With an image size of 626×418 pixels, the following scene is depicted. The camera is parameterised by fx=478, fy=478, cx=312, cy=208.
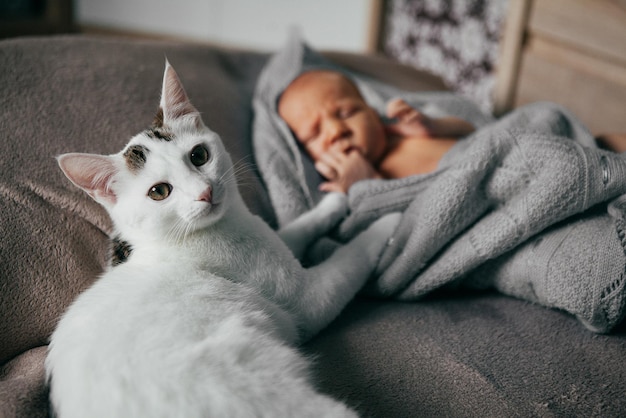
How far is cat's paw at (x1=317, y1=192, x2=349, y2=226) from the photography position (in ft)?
3.77

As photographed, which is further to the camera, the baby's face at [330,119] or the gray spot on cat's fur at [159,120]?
the baby's face at [330,119]

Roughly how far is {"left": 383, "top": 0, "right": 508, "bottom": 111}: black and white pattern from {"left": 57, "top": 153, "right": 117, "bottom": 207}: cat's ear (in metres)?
1.86

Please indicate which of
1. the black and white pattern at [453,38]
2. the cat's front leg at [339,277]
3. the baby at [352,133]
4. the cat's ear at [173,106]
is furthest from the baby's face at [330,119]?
the black and white pattern at [453,38]

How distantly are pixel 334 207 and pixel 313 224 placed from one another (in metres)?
0.08

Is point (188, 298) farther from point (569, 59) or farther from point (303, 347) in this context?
point (569, 59)

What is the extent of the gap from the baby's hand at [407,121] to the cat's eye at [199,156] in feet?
2.13

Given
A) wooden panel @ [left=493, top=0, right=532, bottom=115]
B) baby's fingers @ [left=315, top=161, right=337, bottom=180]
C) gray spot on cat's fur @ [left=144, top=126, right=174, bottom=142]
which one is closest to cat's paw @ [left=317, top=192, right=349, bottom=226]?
baby's fingers @ [left=315, top=161, right=337, bottom=180]

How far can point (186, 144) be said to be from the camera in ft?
2.92

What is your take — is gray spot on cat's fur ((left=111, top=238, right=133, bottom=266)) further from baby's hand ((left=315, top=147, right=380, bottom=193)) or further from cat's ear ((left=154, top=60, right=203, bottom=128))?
baby's hand ((left=315, top=147, right=380, bottom=193))

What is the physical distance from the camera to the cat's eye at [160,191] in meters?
0.84

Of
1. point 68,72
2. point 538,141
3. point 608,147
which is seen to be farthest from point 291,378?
point 608,147

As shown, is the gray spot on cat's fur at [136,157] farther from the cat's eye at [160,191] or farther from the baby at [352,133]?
the baby at [352,133]

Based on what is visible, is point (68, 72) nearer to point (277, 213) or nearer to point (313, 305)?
point (277, 213)

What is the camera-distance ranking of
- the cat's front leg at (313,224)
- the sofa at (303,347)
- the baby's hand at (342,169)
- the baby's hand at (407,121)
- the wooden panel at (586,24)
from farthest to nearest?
the wooden panel at (586,24) < the baby's hand at (407,121) < the baby's hand at (342,169) < the cat's front leg at (313,224) < the sofa at (303,347)
